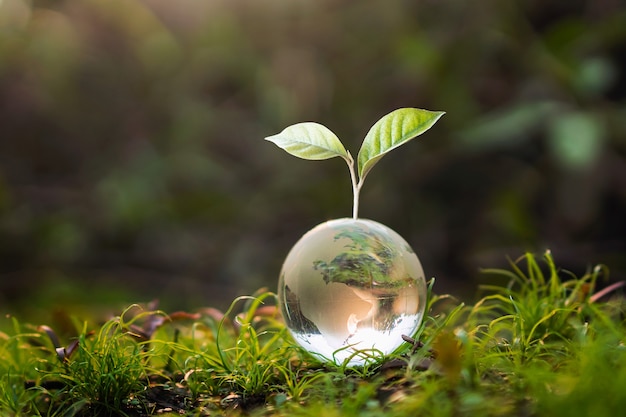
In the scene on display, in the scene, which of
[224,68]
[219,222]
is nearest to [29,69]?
[224,68]

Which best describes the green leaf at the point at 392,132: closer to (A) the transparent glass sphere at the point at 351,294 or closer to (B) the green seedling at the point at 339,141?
(B) the green seedling at the point at 339,141

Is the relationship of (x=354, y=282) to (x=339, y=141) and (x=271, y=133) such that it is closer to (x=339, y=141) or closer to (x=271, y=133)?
(x=339, y=141)

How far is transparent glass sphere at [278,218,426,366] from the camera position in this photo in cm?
→ 102

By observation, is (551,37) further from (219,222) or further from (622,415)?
(622,415)

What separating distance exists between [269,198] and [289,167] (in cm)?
20

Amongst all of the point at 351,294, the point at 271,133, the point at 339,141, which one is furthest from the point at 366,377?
the point at 271,133

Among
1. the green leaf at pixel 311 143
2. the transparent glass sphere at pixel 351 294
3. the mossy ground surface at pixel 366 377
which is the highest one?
the green leaf at pixel 311 143

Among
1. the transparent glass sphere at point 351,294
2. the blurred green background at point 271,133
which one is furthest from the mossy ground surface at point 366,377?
the blurred green background at point 271,133

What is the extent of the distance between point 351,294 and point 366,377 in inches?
5.2

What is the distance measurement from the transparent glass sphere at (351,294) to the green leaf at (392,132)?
0.13m

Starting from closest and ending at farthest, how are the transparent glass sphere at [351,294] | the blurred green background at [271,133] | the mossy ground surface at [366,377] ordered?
the mossy ground surface at [366,377]
the transparent glass sphere at [351,294]
the blurred green background at [271,133]

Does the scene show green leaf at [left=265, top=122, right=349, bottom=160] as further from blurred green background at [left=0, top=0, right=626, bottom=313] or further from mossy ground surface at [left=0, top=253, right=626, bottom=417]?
blurred green background at [left=0, top=0, right=626, bottom=313]

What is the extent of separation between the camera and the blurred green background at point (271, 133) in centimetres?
288

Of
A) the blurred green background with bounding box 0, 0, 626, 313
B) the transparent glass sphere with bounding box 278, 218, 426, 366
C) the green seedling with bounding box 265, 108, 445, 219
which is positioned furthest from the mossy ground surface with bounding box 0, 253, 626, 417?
the blurred green background with bounding box 0, 0, 626, 313
